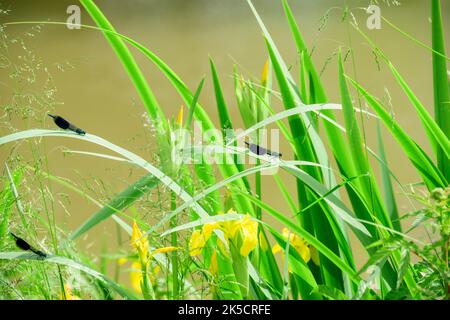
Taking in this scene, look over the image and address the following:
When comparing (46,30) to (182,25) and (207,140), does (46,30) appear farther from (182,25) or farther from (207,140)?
(207,140)

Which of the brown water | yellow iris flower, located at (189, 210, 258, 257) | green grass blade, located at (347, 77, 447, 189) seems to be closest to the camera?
yellow iris flower, located at (189, 210, 258, 257)

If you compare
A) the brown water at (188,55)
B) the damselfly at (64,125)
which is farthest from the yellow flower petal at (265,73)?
the brown water at (188,55)

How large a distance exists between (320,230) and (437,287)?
7.8 inches

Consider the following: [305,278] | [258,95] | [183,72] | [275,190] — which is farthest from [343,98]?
[183,72]

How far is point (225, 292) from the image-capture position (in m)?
0.77

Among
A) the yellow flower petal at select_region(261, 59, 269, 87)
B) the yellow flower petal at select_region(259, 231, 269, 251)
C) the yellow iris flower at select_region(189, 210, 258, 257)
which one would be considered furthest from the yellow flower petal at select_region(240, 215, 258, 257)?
the yellow flower petal at select_region(261, 59, 269, 87)

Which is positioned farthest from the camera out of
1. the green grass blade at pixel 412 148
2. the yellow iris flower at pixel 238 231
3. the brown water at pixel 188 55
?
the brown water at pixel 188 55

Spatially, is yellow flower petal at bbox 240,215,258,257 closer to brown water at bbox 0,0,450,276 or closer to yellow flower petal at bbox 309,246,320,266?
Result: yellow flower petal at bbox 309,246,320,266

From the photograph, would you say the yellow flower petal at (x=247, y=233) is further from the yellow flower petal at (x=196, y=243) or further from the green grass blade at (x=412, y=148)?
the green grass blade at (x=412, y=148)

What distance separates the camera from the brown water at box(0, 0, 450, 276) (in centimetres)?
256

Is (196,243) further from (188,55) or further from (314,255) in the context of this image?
(188,55)

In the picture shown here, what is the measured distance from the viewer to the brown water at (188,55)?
2.56 meters

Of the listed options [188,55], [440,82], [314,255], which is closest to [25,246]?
[314,255]

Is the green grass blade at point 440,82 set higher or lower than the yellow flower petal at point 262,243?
higher
